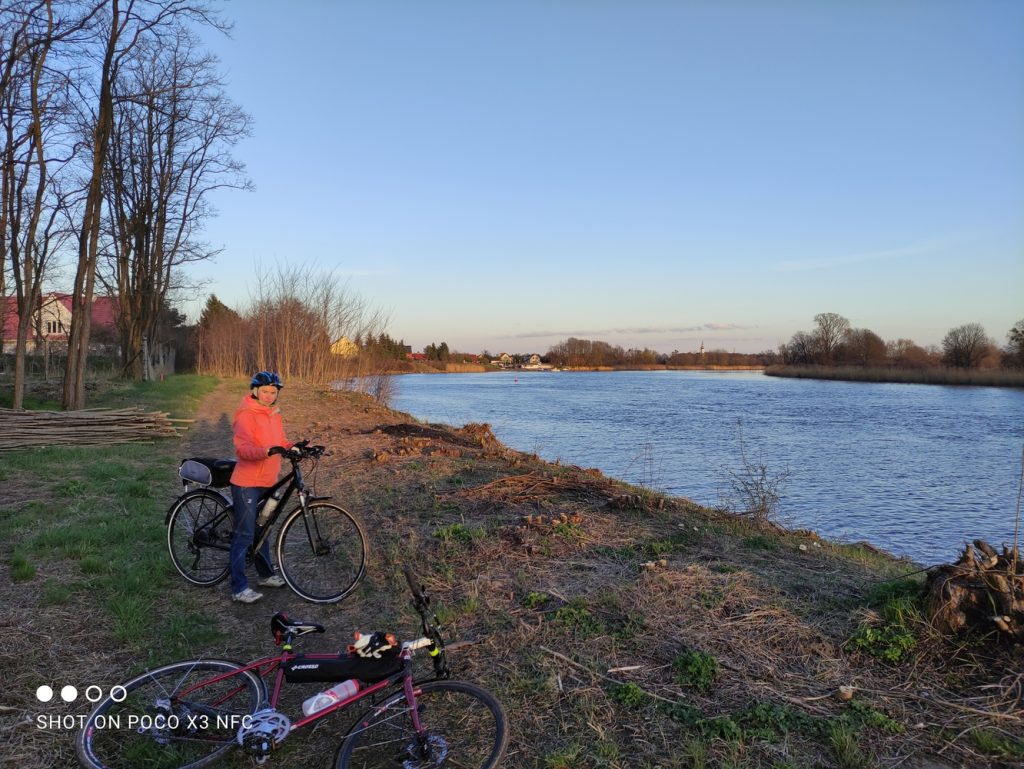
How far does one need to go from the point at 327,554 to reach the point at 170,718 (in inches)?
92.8

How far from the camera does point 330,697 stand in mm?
3002

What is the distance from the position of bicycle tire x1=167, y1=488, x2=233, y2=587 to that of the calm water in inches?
292

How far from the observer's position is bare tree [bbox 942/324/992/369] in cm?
6681

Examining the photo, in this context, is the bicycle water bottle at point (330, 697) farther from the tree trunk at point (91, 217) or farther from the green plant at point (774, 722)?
the tree trunk at point (91, 217)

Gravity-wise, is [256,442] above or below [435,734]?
above

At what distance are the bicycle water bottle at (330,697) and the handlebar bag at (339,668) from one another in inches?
1.3

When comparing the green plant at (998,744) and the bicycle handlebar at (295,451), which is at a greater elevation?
the bicycle handlebar at (295,451)

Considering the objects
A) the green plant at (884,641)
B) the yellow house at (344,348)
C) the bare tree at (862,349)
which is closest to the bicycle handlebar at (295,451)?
the green plant at (884,641)

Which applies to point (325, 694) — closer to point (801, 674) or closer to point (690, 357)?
point (801, 674)

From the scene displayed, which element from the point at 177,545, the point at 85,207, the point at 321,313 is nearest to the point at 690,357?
the point at 321,313

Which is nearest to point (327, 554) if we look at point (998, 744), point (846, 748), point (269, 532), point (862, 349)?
point (269, 532)

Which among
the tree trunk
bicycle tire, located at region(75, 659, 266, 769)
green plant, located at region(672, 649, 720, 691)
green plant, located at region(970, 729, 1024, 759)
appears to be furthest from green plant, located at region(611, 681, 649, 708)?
the tree trunk

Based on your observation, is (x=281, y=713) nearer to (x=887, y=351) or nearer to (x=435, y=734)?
(x=435, y=734)

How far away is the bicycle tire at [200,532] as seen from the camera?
553 centimetres
